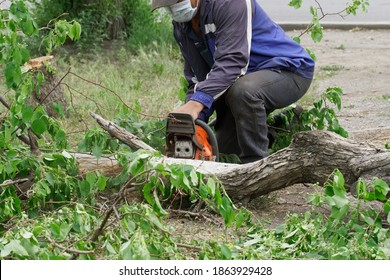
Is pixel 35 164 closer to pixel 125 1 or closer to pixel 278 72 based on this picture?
pixel 278 72

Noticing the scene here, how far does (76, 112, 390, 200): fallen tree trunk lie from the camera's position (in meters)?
5.32

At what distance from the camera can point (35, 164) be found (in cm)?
527

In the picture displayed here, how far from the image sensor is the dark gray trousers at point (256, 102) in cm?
625

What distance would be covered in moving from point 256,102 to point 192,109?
44 cm

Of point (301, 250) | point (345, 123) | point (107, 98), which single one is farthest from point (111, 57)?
point (301, 250)

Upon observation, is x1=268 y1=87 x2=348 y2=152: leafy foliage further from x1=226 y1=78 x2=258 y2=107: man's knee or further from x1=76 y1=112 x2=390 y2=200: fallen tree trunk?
x1=76 y1=112 x2=390 y2=200: fallen tree trunk

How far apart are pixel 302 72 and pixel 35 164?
7.00 ft

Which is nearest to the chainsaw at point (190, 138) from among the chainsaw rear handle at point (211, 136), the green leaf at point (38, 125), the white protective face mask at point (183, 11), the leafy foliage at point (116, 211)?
the chainsaw rear handle at point (211, 136)

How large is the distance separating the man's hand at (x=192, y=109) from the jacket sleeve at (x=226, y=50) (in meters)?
0.03

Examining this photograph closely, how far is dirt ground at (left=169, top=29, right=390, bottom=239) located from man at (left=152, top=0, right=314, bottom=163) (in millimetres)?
485

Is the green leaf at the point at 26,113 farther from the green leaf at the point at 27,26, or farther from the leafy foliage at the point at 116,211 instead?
the green leaf at the point at 27,26

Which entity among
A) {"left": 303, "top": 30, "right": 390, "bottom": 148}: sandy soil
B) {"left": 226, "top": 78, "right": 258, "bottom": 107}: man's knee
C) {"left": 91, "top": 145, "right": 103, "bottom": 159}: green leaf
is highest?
{"left": 91, "top": 145, "right": 103, "bottom": 159}: green leaf

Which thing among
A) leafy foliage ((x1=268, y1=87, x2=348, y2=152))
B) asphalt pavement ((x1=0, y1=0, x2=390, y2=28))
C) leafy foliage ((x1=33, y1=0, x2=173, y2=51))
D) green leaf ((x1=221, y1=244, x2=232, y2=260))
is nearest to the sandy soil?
asphalt pavement ((x1=0, y1=0, x2=390, y2=28))

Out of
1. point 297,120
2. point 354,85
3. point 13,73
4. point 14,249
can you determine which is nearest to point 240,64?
point 297,120
